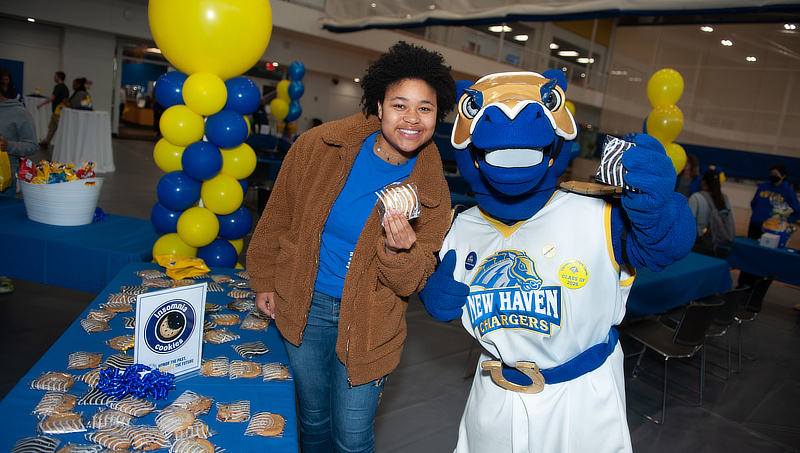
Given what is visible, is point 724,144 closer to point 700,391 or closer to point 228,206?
point 700,391

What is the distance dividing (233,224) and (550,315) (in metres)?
2.47

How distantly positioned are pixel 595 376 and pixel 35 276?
8.66ft

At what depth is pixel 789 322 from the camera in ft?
19.1

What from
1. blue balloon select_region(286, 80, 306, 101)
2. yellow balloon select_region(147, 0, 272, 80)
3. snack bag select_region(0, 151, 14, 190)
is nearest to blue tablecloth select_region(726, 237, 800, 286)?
yellow balloon select_region(147, 0, 272, 80)

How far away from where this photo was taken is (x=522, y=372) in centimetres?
140

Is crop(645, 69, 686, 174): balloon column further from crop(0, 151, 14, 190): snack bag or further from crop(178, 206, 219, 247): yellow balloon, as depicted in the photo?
crop(0, 151, 14, 190): snack bag

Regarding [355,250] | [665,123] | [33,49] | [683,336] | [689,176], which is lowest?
[683,336]

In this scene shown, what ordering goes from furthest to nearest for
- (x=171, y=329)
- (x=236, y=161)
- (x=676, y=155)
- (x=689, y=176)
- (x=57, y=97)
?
(x=57, y=97) → (x=689, y=176) → (x=676, y=155) → (x=236, y=161) → (x=171, y=329)

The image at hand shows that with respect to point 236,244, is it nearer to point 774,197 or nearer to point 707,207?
point 707,207

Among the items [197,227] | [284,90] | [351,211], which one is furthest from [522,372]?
[284,90]

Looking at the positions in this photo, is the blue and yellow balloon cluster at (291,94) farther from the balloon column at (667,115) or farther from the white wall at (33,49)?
the white wall at (33,49)

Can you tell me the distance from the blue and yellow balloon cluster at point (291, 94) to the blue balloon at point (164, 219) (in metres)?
5.96

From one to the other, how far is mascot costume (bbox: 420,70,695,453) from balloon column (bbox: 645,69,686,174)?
2667mm

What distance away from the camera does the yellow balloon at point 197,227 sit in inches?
115
